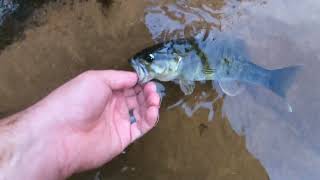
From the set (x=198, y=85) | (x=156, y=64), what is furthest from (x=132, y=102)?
(x=198, y=85)

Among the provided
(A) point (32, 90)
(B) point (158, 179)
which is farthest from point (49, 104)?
(B) point (158, 179)

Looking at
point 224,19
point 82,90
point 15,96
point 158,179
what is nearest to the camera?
point 82,90

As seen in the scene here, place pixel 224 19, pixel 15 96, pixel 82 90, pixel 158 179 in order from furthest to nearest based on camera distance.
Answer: pixel 224 19, pixel 15 96, pixel 158 179, pixel 82 90

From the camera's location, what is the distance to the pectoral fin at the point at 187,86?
345 cm

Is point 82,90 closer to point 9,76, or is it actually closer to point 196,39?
point 9,76

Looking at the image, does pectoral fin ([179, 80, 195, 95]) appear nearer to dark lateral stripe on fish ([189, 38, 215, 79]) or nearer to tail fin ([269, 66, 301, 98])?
dark lateral stripe on fish ([189, 38, 215, 79])

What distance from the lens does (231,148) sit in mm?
3357

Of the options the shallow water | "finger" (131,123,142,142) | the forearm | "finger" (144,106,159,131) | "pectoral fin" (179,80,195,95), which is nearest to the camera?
the forearm

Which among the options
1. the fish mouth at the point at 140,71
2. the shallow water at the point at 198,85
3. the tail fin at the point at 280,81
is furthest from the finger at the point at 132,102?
the tail fin at the point at 280,81

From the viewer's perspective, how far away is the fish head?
127 inches

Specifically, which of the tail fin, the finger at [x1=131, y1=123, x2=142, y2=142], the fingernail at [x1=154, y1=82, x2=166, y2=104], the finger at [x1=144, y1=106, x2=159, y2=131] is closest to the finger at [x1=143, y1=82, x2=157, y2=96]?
the finger at [x1=144, y1=106, x2=159, y2=131]

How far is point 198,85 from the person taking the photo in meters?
3.55

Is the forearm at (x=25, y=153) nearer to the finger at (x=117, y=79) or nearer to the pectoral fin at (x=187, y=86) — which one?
the finger at (x=117, y=79)

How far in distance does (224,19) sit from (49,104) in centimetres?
151
